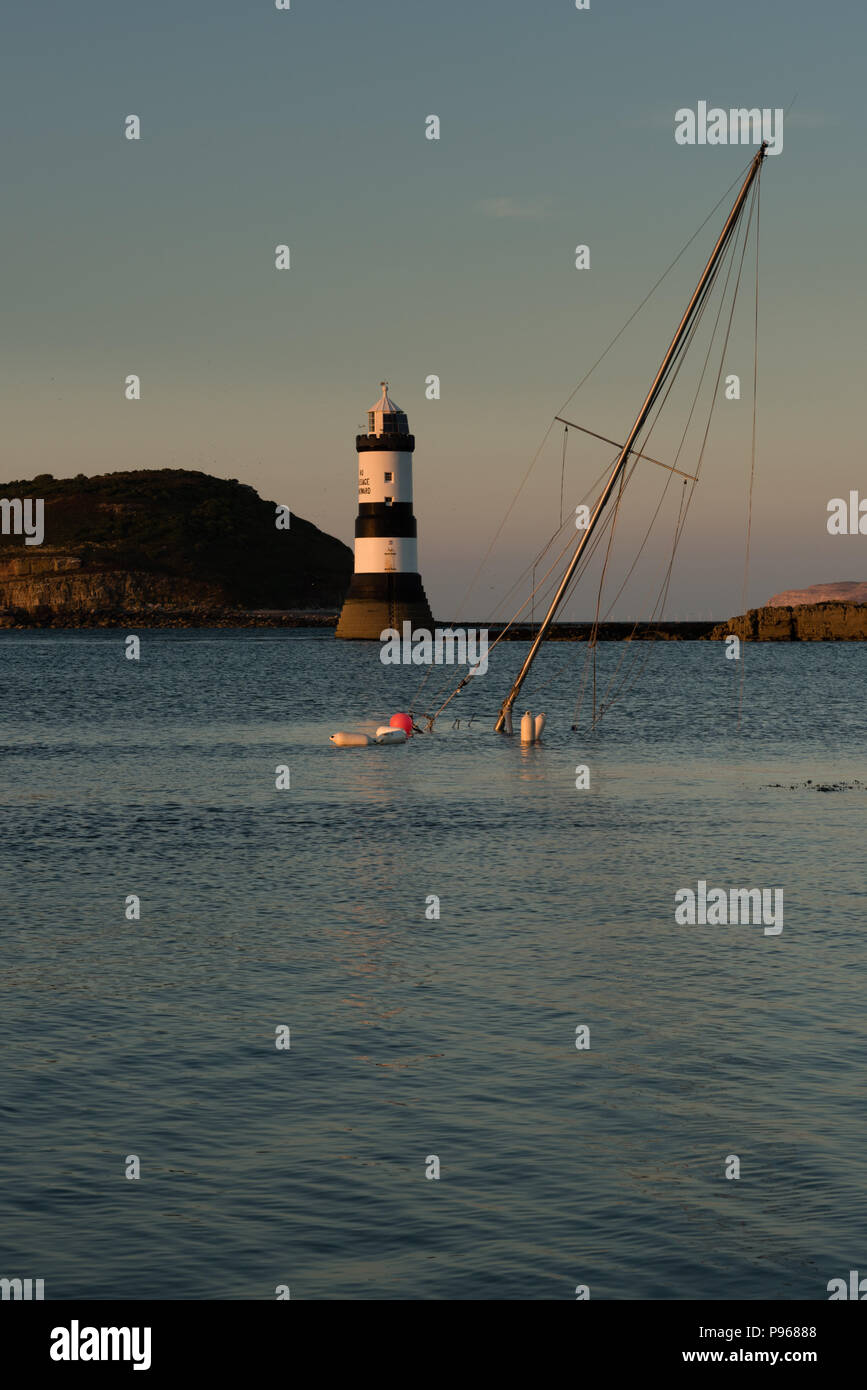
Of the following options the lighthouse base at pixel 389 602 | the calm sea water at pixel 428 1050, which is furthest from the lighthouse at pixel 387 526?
the calm sea water at pixel 428 1050

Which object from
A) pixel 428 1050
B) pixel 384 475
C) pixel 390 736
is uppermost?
pixel 384 475

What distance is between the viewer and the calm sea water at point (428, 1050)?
10.3m

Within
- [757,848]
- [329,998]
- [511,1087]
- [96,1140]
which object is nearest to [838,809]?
[757,848]

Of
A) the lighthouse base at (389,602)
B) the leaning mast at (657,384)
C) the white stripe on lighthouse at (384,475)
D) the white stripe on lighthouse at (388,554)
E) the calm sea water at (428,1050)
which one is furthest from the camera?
the lighthouse base at (389,602)

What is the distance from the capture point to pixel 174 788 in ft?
132

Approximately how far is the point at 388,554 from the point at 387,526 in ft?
8.04

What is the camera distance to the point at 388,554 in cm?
12694

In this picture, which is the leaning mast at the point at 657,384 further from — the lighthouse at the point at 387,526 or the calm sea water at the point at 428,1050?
the lighthouse at the point at 387,526

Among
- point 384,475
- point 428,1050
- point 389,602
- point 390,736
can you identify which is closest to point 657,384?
point 390,736

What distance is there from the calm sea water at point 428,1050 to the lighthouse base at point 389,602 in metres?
92.3

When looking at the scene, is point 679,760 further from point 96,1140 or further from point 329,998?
point 96,1140

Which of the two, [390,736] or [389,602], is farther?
[389,602]

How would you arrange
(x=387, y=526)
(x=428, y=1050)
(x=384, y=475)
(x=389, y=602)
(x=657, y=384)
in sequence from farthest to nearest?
(x=389, y=602), (x=387, y=526), (x=384, y=475), (x=657, y=384), (x=428, y=1050)

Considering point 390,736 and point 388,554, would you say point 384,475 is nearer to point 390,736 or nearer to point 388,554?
point 388,554
